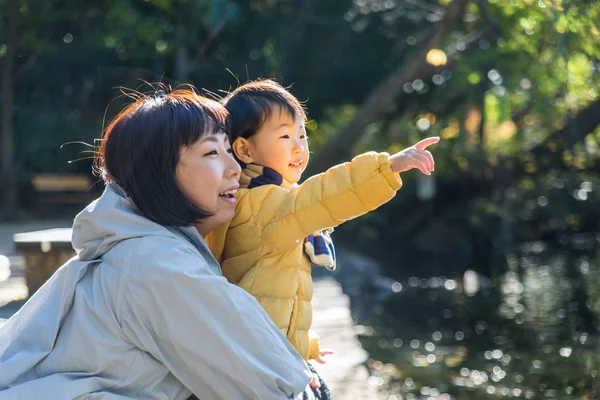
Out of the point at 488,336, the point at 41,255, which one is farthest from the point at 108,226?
the point at 488,336

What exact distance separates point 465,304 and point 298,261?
925 cm

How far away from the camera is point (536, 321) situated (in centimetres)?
979

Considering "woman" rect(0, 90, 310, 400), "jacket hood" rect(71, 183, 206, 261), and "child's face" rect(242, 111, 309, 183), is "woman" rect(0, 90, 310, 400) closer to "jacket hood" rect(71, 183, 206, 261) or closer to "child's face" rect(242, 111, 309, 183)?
"jacket hood" rect(71, 183, 206, 261)

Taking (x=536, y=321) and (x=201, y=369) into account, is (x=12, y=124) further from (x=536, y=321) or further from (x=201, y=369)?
(x=201, y=369)

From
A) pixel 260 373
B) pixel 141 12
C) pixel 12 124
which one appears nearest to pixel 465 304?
pixel 141 12

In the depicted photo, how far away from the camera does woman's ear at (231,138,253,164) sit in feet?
7.87

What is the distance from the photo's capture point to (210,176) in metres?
1.95

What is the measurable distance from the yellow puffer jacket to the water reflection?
470 cm

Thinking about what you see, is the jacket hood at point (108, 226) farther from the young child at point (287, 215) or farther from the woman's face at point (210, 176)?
the young child at point (287, 215)

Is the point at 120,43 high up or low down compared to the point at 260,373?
down

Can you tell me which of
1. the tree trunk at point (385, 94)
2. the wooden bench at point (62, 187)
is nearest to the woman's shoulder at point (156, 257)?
the tree trunk at point (385, 94)

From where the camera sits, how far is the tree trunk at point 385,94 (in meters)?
13.4

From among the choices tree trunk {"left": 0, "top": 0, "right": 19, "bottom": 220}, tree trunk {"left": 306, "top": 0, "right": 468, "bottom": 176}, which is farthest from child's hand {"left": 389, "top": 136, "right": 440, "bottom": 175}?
tree trunk {"left": 0, "top": 0, "right": 19, "bottom": 220}

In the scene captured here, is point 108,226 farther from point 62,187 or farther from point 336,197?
point 62,187
